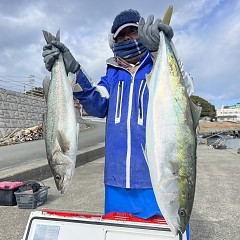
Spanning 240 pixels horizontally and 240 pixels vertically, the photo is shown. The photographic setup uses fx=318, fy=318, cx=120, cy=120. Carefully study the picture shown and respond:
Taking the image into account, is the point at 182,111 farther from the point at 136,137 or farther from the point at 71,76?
the point at 71,76

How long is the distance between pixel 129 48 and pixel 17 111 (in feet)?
54.5

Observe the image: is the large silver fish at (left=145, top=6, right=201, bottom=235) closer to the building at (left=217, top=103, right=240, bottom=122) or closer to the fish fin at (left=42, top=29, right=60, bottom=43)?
the fish fin at (left=42, top=29, right=60, bottom=43)

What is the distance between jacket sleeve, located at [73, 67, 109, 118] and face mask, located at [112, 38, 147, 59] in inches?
9.8

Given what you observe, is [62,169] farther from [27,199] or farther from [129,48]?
[27,199]

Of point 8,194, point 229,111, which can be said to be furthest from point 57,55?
point 229,111

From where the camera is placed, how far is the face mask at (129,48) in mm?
2371

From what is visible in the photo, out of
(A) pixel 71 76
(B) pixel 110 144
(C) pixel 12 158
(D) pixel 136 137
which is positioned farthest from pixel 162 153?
(C) pixel 12 158

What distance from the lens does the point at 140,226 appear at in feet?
7.29

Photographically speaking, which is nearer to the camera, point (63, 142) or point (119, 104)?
point (63, 142)

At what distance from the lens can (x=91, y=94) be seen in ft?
7.70

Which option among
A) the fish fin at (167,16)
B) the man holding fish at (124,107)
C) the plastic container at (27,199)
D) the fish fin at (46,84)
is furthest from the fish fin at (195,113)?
the plastic container at (27,199)

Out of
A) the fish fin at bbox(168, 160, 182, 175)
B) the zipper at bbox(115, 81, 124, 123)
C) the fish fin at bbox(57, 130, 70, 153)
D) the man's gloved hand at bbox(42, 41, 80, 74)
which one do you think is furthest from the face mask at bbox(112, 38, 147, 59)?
the fish fin at bbox(168, 160, 182, 175)

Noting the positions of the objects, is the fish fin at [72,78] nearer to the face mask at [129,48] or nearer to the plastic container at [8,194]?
the face mask at [129,48]

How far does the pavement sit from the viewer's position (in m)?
4.19
